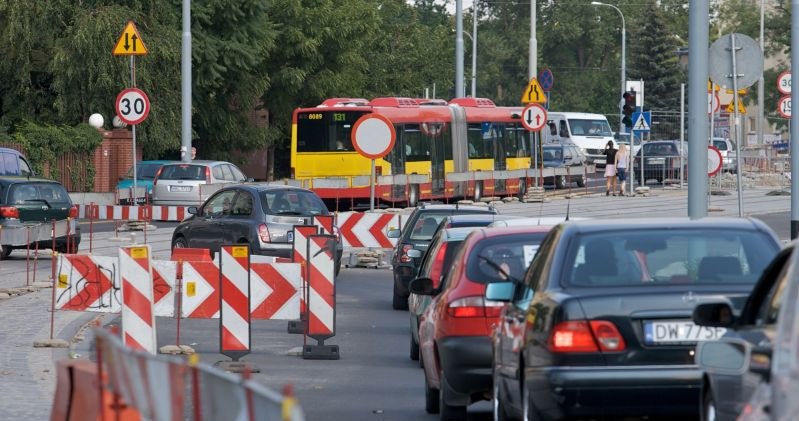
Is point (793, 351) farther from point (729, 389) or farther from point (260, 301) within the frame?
point (260, 301)

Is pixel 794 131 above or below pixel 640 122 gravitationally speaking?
below

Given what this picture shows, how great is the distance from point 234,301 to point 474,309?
14.4ft

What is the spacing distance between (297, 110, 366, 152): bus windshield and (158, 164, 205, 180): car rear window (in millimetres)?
3514

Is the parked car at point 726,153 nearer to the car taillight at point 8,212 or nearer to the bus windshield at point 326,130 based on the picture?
the bus windshield at point 326,130

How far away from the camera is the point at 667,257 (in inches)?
367

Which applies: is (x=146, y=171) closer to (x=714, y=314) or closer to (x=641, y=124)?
(x=641, y=124)

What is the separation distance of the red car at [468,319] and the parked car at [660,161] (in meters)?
46.4

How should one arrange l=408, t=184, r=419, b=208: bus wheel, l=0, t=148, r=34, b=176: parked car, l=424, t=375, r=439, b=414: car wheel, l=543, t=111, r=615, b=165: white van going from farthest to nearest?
l=543, t=111, r=615, b=165: white van
l=408, t=184, r=419, b=208: bus wheel
l=0, t=148, r=34, b=176: parked car
l=424, t=375, r=439, b=414: car wheel

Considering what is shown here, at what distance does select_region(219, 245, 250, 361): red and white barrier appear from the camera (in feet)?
50.9

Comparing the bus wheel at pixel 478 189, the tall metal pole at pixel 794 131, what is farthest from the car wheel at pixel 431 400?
the bus wheel at pixel 478 189

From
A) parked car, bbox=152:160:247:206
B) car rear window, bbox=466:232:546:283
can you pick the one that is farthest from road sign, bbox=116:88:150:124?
car rear window, bbox=466:232:546:283

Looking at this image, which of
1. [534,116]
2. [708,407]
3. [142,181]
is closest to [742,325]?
[708,407]

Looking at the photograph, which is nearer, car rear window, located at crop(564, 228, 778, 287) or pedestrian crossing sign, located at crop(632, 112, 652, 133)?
car rear window, located at crop(564, 228, 778, 287)

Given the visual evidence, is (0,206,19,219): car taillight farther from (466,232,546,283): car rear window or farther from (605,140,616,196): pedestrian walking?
(605,140,616,196): pedestrian walking
